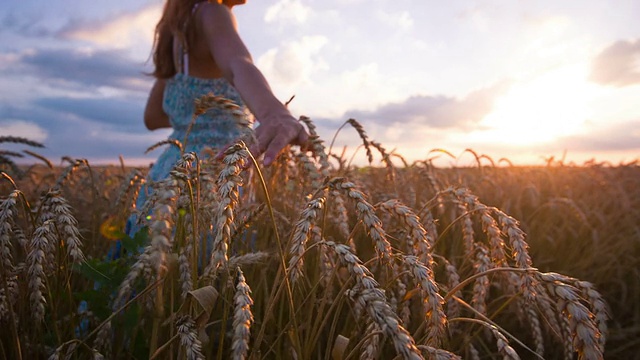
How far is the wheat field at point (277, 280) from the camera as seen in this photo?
3.16 feet

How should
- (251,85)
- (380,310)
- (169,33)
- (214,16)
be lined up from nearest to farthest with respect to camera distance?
1. (380,310)
2. (251,85)
3. (214,16)
4. (169,33)

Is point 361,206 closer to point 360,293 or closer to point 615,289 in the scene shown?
point 360,293

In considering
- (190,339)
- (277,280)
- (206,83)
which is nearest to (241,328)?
(190,339)

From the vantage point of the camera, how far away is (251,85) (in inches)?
85.7

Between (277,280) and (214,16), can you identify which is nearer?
(277,280)

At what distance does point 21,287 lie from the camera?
1.63 meters

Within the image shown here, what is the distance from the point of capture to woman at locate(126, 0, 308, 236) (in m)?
1.92

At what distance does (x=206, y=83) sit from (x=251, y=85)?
4.14ft

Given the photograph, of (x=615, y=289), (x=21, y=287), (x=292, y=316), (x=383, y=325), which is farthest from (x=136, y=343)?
(x=615, y=289)

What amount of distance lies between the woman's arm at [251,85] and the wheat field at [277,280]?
8 centimetres

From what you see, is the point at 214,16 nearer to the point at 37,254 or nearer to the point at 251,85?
the point at 251,85

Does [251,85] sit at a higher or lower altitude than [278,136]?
higher

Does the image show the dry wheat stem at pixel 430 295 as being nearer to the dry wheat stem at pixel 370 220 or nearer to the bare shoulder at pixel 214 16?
the dry wheat stem at pixel 370 220

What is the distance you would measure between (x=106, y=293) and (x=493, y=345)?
2200 mm
